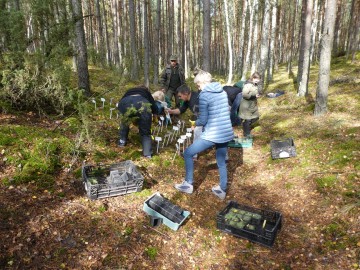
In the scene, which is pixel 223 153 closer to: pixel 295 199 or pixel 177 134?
pixel 295 199

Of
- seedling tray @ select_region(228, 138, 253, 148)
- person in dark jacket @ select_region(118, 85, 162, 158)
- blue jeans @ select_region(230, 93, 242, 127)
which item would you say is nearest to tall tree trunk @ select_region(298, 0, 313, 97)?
blue jeans @ select_region(230, 93, 242, 127)

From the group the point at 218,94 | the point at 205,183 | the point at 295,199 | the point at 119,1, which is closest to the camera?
the point at 218,94

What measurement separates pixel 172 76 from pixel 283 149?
14.8 ft

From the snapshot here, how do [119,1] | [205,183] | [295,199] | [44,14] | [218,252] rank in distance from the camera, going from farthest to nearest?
[119,1] < [44,14] < [205,183] < [295,199] < [218,252]

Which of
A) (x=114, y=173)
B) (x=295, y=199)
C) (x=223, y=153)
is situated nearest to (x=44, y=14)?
(x=114, y=173)

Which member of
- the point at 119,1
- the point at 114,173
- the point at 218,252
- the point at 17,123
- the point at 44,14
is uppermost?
the point at 119,1

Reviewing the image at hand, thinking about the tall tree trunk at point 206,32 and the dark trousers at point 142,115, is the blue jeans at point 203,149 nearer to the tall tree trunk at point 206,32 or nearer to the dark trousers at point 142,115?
the dark trousers at point 142,115

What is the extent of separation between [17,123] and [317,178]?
19.9 feet

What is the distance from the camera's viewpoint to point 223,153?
4.63m

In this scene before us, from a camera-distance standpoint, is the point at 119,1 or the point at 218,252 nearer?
the point at 218,252

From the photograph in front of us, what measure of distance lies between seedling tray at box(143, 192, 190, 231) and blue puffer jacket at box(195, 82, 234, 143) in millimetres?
1259

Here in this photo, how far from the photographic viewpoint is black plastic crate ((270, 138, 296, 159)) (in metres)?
6.10

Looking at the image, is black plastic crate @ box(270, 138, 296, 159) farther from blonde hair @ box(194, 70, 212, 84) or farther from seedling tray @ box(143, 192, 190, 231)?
seedling tray @ box(143, 192, 190, 231)

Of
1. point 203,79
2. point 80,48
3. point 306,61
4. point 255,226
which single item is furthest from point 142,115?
point 306,61
